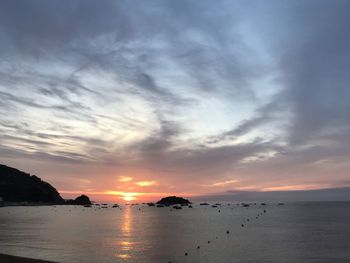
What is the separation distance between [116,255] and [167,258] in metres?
7.19

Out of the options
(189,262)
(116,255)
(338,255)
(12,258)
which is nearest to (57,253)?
(116,255)

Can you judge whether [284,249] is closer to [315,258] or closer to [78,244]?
[315,258]

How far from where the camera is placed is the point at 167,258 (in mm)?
51406

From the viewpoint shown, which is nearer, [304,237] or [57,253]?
[57,253]

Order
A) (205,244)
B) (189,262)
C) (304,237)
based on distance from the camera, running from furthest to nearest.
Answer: (304,237) → (205,244) → (189,262)

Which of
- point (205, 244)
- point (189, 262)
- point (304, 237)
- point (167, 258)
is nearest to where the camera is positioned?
point (189, 262)

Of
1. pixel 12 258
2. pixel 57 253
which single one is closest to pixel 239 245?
pixel 57 253

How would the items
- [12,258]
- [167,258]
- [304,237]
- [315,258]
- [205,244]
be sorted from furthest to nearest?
[304,237], [205,244], [315,258], [167,258], [12,258]

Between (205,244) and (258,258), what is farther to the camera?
(205,244)

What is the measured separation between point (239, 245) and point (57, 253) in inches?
1223

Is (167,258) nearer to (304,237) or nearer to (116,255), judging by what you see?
(116,255)

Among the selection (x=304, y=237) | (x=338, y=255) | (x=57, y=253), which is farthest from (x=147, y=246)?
(x=304, y=237)

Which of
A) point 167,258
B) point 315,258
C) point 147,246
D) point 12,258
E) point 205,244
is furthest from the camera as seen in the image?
point 205,244

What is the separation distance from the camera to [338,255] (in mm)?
57500
